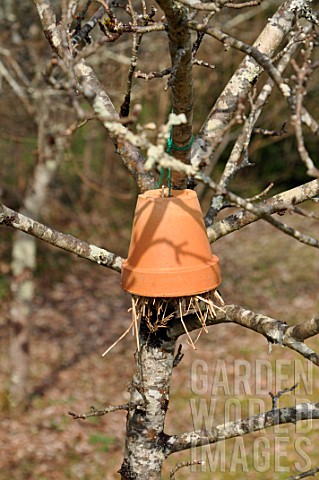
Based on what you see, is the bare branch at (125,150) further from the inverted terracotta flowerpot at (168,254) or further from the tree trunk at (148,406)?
the tree trunk at (148,406)

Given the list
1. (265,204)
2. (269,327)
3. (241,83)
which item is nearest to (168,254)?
(269,327)

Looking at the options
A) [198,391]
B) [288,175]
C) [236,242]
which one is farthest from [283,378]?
[288,175]

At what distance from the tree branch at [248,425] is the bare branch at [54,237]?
68cm

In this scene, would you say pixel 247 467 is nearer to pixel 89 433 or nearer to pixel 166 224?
pixel 89 433

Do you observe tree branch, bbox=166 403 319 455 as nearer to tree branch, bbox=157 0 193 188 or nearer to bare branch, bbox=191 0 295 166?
tree branch, bbox=157 0 193 188

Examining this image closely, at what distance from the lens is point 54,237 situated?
2.33 meters

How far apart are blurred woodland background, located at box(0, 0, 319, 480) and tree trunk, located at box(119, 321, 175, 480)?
135 inches

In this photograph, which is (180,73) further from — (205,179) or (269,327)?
(269,327)

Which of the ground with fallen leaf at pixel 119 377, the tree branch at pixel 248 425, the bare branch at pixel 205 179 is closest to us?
the bare branch at pixel 205 179

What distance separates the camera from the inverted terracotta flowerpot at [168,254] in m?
1.94

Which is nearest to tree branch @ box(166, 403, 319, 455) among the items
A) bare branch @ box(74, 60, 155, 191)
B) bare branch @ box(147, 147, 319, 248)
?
bare branch @ box(147, 147, 319, 248)

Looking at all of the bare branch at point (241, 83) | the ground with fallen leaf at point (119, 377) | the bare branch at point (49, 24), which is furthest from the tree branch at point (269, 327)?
the ground with fallen leaf at point (119, 377)

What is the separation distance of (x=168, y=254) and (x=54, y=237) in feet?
1.79

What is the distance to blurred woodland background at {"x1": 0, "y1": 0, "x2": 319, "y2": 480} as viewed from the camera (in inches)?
257
